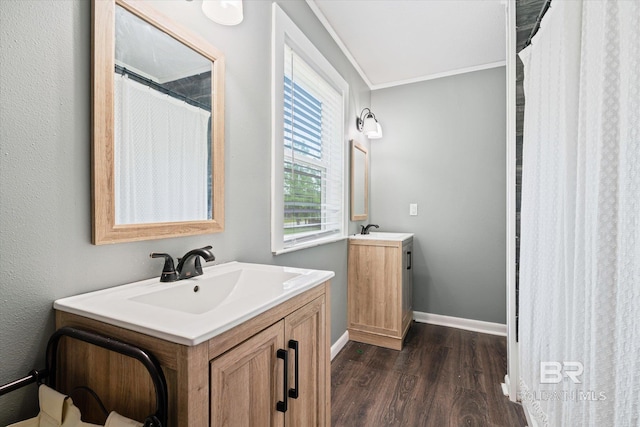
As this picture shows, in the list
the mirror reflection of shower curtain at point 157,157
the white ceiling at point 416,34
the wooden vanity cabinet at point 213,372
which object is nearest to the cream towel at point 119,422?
the wooden vanity cabinet at point 213,372

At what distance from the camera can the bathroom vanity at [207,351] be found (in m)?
0.62

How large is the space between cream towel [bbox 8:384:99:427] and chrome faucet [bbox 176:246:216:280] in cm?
42

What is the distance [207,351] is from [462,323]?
289 cm

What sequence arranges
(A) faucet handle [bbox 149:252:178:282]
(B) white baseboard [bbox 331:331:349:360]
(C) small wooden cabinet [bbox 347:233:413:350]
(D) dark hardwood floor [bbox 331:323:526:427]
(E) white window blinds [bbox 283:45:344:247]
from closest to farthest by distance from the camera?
(A) faucet handle [bbox 149:252:178:282], (D) dark hardwood floor [bbox 331:323:526:427], (E) white window blinds [bbox 283:45:344:247], (B) white baseboard [bbox 331:331:349:360], (C) small wooden cabinet [bbox 347:233:413:350]

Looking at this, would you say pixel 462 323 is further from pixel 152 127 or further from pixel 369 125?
pixel 152 127

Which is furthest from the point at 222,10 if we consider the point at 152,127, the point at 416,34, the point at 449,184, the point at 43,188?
the point at 449,184

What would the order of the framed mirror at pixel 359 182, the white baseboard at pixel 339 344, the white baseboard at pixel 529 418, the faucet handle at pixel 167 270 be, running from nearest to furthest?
the faucet handle at pixel 167 270
the white baseboard at pixel 529 418
the white baseboard at pixel 339 344
the framed mirror at pixel 359 182

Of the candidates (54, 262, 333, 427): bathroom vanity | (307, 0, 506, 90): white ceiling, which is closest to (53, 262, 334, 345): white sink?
(54, 262, 333, 427): bathroom vanity

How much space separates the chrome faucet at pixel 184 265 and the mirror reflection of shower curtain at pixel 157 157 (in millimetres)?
149

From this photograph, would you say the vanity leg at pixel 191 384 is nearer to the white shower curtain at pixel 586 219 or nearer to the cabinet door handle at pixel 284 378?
the cabinet door handle at pixel 284 378

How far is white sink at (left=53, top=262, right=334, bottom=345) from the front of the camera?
0.64 meters

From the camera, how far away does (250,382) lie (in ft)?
2.56

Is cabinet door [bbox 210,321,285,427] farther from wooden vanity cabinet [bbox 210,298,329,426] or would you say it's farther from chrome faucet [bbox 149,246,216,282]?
chrome faucet [bbox 149,246,216,282]

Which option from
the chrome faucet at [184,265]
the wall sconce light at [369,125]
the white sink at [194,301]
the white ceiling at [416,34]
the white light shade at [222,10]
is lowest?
the white sink at [194,301]
